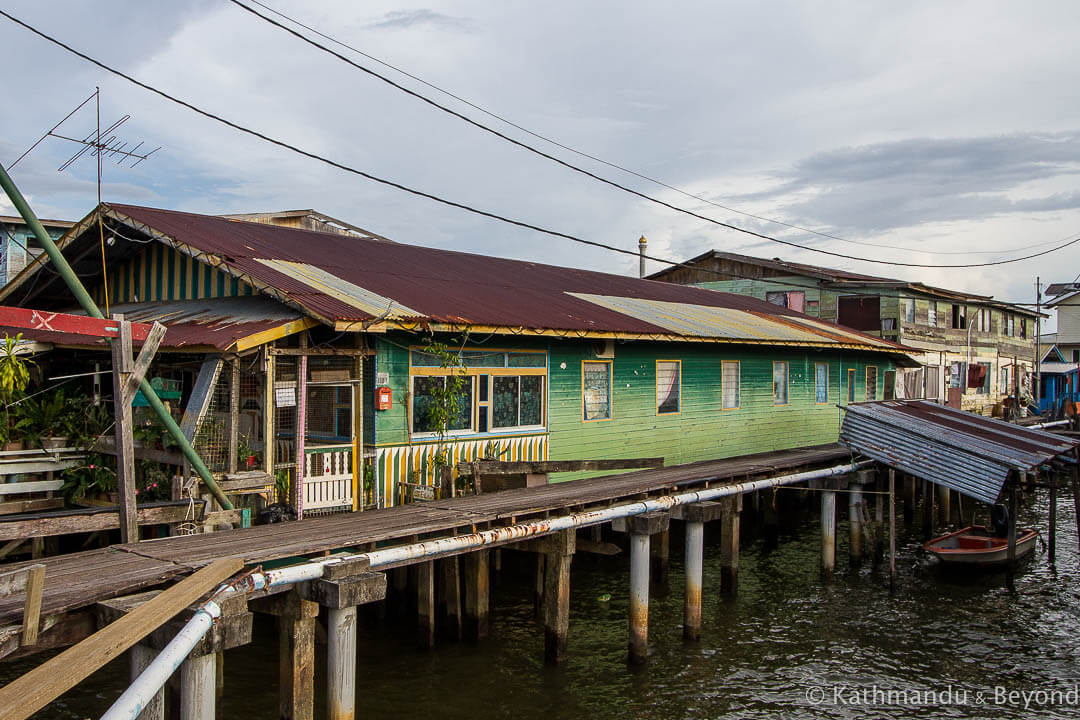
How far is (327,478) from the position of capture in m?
12.0

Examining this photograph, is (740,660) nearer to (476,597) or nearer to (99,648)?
(476,597)

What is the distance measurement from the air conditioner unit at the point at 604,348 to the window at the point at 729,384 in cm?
437

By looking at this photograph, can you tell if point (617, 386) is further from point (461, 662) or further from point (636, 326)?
point (461, 662)

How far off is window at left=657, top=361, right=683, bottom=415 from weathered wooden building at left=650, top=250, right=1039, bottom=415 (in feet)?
54.1

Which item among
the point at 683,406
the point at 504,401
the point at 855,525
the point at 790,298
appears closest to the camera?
the point at 504,401

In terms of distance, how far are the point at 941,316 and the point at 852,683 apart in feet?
97.7

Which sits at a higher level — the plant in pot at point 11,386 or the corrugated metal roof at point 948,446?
the plant in pot at point 11,386

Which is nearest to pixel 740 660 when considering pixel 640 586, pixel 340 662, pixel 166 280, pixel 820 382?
pixel 640 586

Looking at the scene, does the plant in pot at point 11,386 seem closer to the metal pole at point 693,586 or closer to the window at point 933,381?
the metal pole at point 693,586

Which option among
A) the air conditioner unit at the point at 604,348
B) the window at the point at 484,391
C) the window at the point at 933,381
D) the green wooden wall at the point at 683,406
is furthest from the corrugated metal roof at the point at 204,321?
the window at the point at 933,381

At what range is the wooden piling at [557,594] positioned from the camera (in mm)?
11211

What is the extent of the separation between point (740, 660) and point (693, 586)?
1.19 metres

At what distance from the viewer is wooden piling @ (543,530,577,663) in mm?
11211

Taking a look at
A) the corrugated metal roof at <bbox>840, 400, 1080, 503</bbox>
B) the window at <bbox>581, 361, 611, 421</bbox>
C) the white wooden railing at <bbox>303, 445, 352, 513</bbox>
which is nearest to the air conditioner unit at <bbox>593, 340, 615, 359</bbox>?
the window at <bbox>581, 361, 611, 421</bbox>
